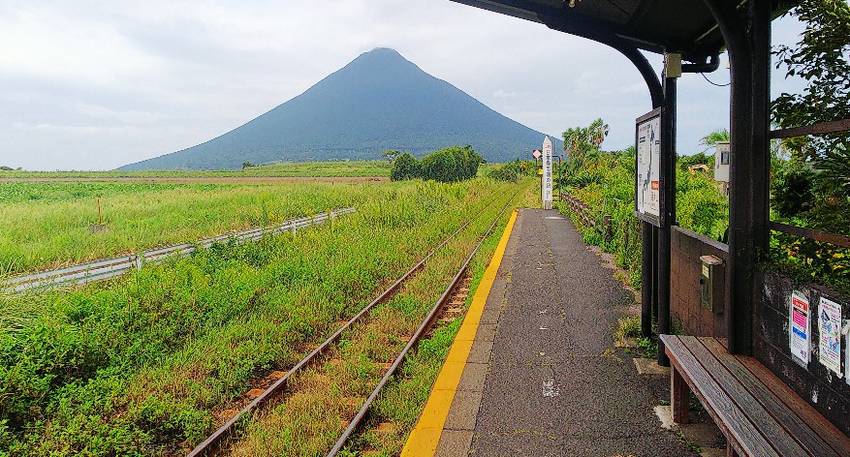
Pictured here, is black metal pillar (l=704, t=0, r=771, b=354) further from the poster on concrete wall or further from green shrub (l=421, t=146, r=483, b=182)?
green shrub (l=421, t=146, r=483, b=182)

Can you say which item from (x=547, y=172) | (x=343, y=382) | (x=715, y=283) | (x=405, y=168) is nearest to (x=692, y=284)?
(x=715, y=283)

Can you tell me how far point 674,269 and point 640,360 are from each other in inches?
43.4

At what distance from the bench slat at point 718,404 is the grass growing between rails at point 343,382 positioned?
1.76 m

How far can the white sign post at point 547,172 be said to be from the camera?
2305 cm

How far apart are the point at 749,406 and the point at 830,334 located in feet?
1.69

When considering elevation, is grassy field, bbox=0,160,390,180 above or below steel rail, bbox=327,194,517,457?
above

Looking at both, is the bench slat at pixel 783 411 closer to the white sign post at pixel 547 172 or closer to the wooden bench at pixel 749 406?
the wooden bench at pixel 749 406

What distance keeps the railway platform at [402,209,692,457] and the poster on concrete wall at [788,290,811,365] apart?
0.91 meters

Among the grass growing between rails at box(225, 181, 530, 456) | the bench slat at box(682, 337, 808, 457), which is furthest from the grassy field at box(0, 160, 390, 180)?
the bench slat at box(682, 337, 808, 457)

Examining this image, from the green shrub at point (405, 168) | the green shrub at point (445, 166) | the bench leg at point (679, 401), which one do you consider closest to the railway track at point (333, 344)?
the bench leg at point (679, 401)

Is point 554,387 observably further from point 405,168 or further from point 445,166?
point 405,168

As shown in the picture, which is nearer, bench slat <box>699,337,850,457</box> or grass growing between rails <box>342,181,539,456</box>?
bench slat <box>699,337,850,457</box>

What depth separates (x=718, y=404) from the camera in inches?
117

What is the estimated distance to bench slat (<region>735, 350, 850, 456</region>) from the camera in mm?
2500
